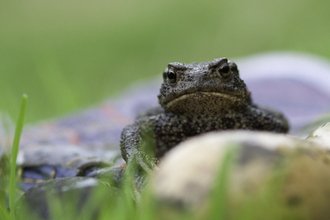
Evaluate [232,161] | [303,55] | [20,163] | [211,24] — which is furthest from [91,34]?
[232,161]

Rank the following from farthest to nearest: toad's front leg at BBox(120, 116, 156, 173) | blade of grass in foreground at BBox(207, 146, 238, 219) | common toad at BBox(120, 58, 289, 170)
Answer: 1. common toad at BBox(120, 58, 289, 170)
2. toad's front leg at BBox(120, 116, 156, 173)
3. blade of grass in foreground at BBox(207, 146, 238, 219)

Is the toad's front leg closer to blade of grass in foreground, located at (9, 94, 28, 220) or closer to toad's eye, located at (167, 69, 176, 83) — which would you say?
toad's eye, located at (167, 69, 176, 83)

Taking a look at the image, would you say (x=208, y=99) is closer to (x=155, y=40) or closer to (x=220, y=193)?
(x=220, y=193)

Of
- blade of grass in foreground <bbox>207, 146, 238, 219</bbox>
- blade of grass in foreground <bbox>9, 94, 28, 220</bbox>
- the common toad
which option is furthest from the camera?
the common toad

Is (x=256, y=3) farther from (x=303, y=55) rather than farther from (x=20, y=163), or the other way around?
(x=20, y=163)

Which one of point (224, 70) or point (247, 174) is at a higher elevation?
point (224, 70)

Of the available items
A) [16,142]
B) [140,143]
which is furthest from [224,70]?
[16,142]

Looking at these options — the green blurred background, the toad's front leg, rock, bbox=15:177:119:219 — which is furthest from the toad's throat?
the green blurred background
